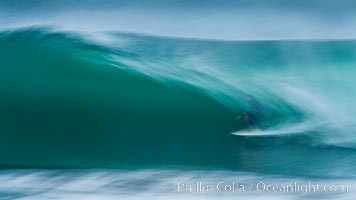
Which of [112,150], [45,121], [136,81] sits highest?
[136,81]

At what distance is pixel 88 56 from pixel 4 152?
49 centimetres

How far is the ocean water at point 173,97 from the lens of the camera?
6.31ft

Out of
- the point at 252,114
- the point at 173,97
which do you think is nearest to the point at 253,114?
the point at 252,114

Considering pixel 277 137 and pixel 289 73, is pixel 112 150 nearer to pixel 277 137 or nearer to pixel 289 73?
pixel 277 137

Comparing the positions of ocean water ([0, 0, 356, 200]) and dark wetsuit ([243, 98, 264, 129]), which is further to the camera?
dark wetsuit ([243, 98, 264, 129])

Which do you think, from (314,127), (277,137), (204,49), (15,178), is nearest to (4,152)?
(15,178)

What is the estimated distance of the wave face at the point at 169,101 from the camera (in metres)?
2.00

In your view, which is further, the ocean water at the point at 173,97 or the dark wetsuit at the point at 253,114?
the dark wetsuit at the point at 253,114

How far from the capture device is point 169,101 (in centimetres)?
218

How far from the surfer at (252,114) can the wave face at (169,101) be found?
0.02 metres

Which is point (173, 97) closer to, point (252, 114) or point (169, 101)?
point (169, 101)

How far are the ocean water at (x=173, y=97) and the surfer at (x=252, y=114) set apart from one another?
11 mm

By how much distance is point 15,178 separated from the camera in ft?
6.38

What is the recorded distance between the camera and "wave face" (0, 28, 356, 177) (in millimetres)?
1998
